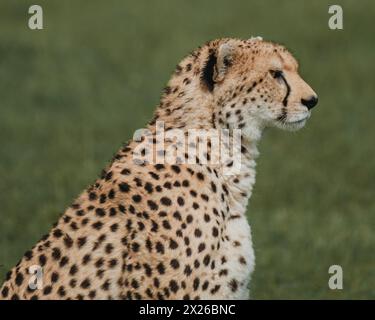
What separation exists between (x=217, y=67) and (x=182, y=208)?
0.69 m

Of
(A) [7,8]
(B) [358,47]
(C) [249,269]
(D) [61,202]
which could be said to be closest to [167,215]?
(C) [249,269]

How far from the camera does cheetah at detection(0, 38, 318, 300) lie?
4605 millimetres

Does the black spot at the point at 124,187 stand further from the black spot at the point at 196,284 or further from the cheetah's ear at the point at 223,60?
the cheetah's ear at the point at 223,60

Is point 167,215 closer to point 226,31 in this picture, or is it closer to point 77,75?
point 77,75

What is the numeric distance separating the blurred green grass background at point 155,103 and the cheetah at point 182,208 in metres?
1.56

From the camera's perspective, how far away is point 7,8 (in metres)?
15.0

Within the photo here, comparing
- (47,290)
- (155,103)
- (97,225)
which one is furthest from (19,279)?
(155,103)

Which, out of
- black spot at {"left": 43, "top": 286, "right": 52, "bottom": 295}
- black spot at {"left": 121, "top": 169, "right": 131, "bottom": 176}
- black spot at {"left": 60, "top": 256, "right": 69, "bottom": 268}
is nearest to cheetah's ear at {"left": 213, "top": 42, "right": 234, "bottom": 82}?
black spot at {"left": 121, "top": 169, "right": 131, "bottom": 176}

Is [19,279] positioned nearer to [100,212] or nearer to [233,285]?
[100,212]

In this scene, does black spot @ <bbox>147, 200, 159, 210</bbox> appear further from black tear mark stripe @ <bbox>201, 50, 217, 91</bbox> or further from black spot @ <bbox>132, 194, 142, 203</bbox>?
black tear mark stripe @ <bbox>201, 50, 217, 91</bbox>

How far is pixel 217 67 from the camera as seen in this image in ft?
16.5

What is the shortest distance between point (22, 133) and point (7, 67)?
93.3 inches

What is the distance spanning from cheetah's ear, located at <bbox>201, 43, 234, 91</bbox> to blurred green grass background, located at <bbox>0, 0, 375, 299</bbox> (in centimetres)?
176
